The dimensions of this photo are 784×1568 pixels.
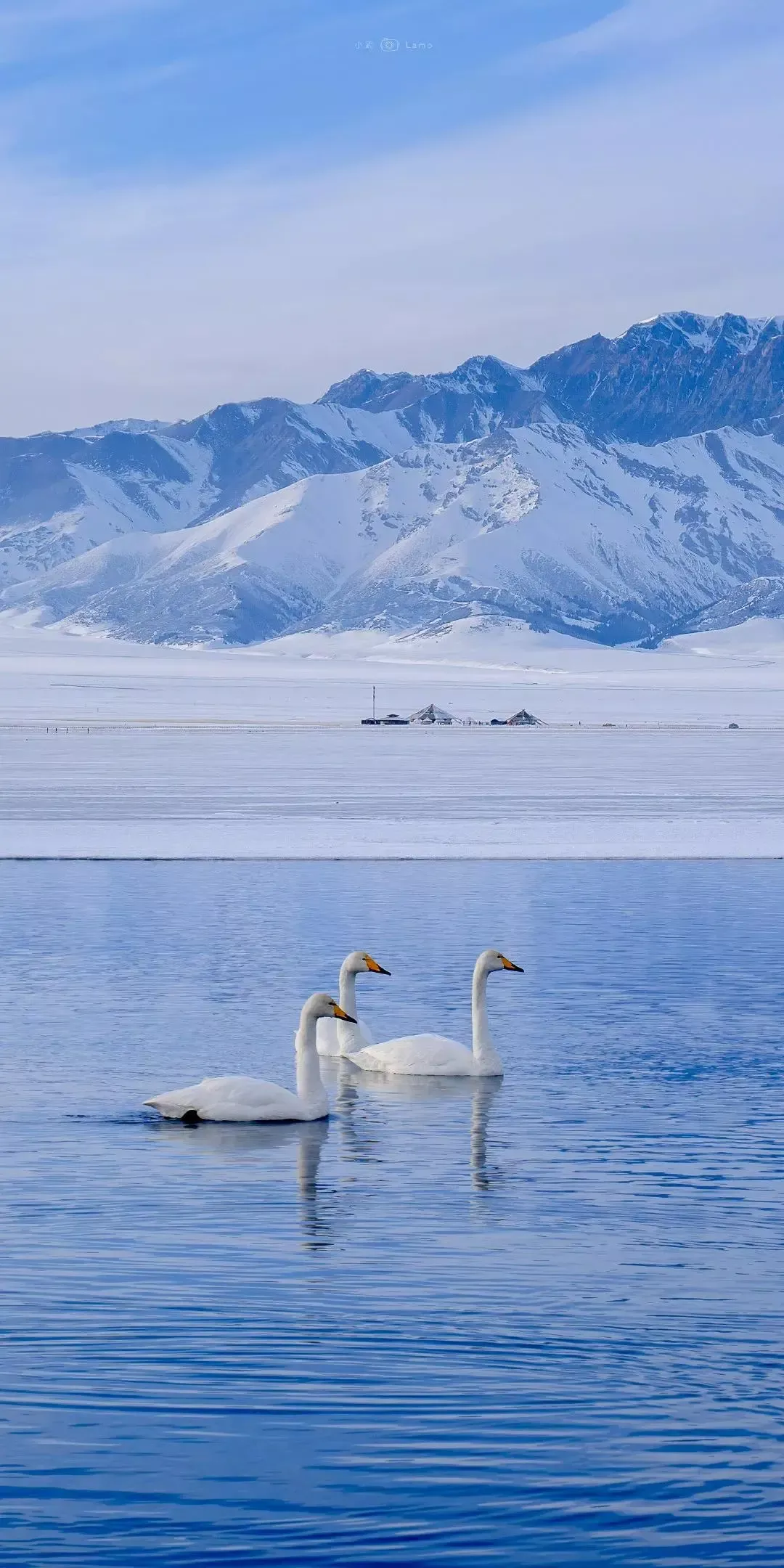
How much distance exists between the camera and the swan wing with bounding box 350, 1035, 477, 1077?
16125mm

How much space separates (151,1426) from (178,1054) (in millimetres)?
8306

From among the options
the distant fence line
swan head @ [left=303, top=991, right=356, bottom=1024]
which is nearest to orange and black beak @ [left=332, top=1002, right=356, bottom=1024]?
swan head @ [left=303, top=991, right=356, bottom=1024]

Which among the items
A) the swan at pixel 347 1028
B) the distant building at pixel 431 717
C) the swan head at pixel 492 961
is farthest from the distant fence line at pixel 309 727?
the swan head at pixel 492 961

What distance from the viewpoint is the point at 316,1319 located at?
9.98 meters

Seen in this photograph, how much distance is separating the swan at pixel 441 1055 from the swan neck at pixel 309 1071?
134 centimetres

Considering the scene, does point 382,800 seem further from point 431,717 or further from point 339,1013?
point 431,717

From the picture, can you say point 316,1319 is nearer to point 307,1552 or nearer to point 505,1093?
point 307,1552

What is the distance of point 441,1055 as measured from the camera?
53.0 feet

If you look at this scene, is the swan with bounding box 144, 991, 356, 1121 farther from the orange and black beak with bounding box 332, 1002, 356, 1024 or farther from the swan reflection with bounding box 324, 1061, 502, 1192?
the orange and black beak with bounding box 332, 1002, 356, 1024

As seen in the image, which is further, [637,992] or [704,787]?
[704,787]

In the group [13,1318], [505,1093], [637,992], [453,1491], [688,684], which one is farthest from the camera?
[688,684]

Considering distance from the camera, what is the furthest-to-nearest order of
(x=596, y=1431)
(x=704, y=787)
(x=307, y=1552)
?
1. (x=704, y=787)
2. (x=596, y=1431)
3. (x=307, y=1552)

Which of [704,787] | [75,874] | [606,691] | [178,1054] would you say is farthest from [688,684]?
[178,1054]

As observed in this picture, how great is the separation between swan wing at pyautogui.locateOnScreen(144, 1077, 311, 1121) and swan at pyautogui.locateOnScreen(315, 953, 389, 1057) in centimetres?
268
